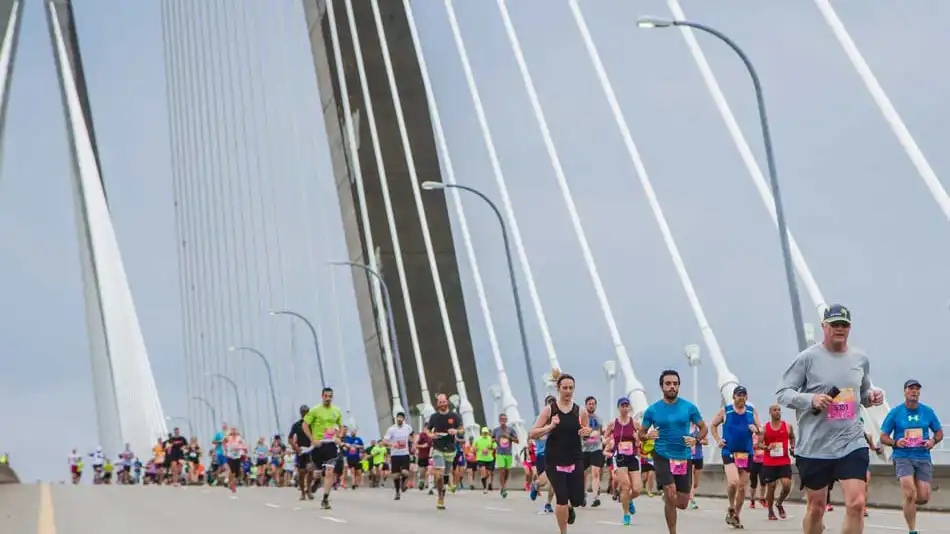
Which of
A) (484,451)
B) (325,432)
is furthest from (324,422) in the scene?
(484,451)

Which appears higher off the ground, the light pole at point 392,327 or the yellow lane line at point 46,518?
the light pole at point 392,327

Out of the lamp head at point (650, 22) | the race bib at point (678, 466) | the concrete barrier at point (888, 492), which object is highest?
the lamp head at point (650, 22)

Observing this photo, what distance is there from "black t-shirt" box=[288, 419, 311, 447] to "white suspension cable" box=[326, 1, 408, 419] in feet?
69.5

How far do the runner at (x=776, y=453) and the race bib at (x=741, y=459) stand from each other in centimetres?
31

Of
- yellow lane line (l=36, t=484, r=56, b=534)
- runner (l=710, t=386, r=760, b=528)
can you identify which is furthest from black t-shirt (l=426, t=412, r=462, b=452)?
runner (l=710, t=386, r=760, b=528)

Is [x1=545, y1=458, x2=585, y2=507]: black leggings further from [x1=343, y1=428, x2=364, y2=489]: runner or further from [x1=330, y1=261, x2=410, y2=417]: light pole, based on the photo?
[x1=330, y1=261, x2=410, y2=417]: light pole

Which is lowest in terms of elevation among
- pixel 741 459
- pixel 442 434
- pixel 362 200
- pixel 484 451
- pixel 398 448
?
pixel 741 459

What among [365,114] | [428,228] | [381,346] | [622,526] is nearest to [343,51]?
[365,114]

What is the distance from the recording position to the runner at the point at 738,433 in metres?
19.6

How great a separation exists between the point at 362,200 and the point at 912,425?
32.9m

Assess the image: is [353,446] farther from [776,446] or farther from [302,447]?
[776,446]

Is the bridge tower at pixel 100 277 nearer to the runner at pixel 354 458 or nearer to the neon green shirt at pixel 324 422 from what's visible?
the runner at pixel 354 458

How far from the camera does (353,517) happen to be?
20781 millimetres

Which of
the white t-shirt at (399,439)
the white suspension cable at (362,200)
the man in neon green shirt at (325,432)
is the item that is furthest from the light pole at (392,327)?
the man in neon green shirt at (325,432)
